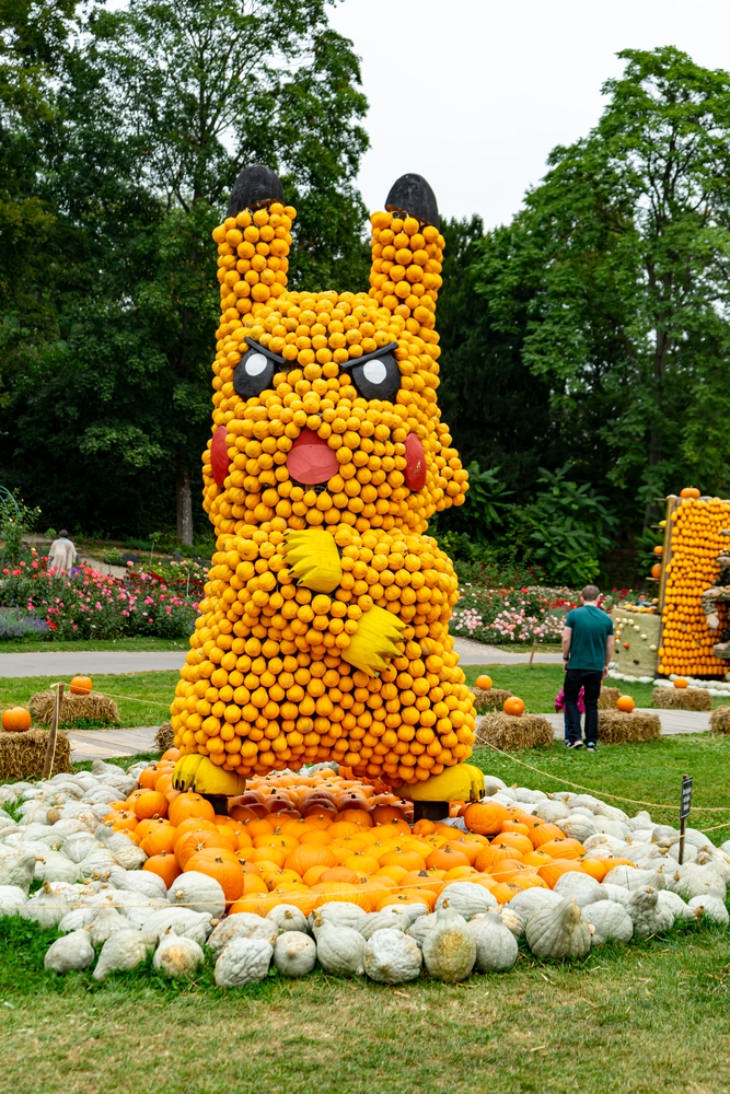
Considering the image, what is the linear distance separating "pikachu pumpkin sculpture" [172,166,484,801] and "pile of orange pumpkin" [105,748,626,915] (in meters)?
0.23

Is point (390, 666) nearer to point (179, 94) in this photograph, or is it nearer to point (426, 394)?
point (426, 394)

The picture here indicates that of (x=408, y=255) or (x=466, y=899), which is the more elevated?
(x=408, y=255)

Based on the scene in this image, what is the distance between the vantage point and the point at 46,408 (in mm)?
28891

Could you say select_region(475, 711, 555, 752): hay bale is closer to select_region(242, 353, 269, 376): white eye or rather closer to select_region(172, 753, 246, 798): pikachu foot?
select_region(172, 753, 246, 798): pikachu foot

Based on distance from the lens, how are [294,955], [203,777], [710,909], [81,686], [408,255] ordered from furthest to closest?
[81,686] → [408,255] → [203,777] → [710,909] → [294,955]

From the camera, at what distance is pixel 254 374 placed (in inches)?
213

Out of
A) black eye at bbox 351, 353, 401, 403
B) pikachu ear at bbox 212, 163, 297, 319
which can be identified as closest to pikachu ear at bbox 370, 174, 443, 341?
black eye at bbox 351, 353, 401, 403

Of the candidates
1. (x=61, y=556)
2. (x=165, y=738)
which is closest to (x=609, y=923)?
(x=165, y=738)

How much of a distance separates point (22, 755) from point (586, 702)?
4961 mm

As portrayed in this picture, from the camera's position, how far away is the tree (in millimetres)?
27266

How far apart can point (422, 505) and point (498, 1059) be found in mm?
2986

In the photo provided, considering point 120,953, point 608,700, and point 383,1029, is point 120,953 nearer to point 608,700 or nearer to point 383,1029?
point 383,1029

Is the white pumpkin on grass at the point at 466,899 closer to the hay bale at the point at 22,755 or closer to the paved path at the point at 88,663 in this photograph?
the hay bale at the point at 22,755

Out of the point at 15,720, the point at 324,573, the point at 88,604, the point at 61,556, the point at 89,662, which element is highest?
the point at 324,573
